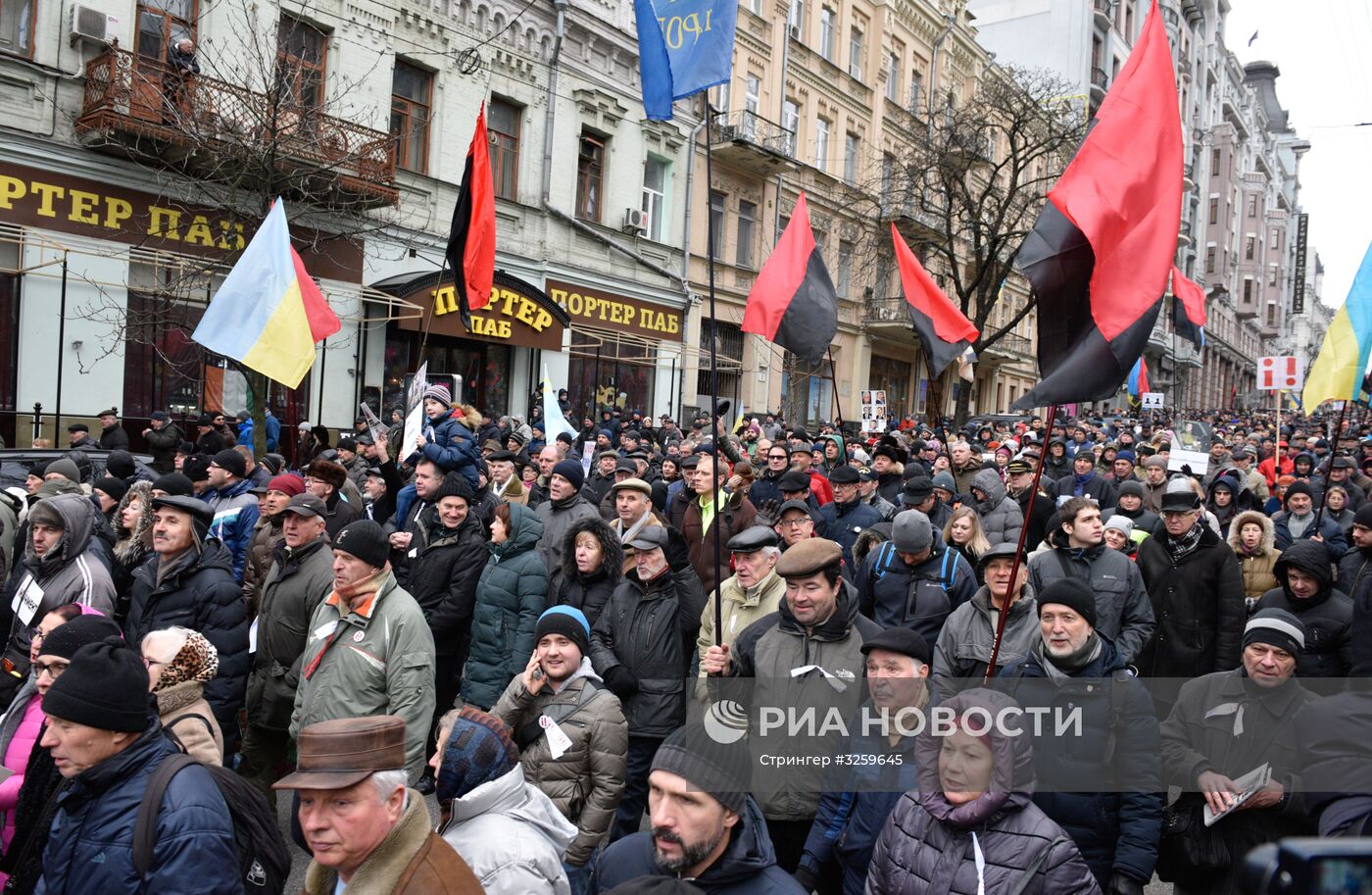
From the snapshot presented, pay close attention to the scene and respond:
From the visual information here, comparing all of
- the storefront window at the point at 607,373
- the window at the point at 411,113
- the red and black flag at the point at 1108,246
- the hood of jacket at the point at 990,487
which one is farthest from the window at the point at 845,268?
the red and black flag at the point at 1108,246

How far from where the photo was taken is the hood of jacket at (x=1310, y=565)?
4906 millimetres

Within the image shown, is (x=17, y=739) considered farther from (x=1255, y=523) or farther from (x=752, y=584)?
(x=1255, y=523)

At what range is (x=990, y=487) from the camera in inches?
305

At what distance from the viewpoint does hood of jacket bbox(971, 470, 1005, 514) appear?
7746mm

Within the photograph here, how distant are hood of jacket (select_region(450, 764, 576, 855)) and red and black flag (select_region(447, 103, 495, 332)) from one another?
7.02 m

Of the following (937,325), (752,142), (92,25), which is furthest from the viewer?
(752,142)

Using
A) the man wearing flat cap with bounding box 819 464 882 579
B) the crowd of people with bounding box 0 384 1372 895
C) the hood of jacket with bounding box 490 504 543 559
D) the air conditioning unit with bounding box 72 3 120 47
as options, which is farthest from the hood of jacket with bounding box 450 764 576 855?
the air conditioning unit with bounding box 72 3 120 47

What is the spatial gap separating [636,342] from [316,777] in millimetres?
21503

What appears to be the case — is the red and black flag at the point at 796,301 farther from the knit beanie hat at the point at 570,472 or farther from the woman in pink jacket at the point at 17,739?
the woman in pink jacket at the point at 17,739

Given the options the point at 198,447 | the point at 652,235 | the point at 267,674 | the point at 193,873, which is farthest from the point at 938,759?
the point at 652,235

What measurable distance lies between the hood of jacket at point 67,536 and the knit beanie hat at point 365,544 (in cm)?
144

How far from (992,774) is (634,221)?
2129cm

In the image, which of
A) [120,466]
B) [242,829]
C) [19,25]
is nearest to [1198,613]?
[242,829]

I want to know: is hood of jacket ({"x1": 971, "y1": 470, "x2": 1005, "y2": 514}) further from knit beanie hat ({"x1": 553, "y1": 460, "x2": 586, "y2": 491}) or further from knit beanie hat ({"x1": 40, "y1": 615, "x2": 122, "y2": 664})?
knit beanie hat ({"x1": 40, "y1": 615, "x2": 122, "y2": 664})
